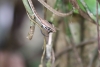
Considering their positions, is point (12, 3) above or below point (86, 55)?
above

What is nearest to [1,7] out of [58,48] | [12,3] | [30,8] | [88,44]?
[12,3]

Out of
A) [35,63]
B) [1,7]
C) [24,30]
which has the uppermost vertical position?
[1,7]

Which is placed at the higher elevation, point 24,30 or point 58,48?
point 24,30

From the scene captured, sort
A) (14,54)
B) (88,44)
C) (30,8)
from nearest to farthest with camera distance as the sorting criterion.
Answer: (30,8) → (88,44) → (14,54)

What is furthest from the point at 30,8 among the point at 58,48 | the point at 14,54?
the point at 14,54

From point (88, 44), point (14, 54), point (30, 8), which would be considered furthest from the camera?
point (14, 54)

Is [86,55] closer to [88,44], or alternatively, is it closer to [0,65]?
[88,44]

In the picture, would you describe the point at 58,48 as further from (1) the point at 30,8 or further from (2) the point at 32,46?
(1) the point at 30,8

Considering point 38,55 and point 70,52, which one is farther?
point 38,55

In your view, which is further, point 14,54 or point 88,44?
point 14,54
